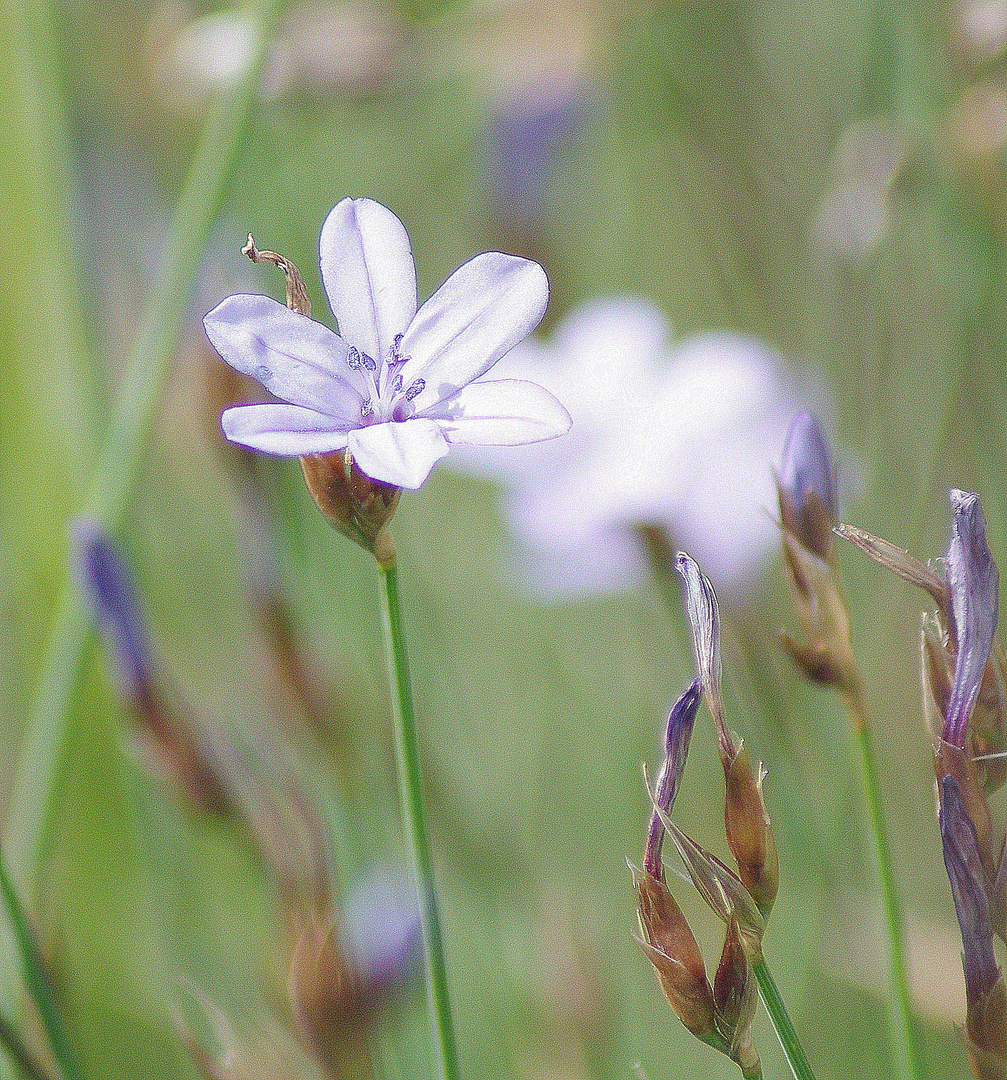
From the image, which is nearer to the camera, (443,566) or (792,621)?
(792,621)

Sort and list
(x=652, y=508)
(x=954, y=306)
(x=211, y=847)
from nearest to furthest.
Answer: (x=652, y=508) < (x=954, y=306) < (x=211, y=847)

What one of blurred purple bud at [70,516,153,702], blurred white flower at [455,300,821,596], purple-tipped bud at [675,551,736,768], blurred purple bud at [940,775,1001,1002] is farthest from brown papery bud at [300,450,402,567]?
blurred white flower at [455,300,821,596]

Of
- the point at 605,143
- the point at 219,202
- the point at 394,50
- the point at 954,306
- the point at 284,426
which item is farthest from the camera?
the point at 605,143

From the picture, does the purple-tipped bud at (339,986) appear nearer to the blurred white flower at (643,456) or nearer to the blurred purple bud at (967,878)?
the blurred purple bud at (967,878)

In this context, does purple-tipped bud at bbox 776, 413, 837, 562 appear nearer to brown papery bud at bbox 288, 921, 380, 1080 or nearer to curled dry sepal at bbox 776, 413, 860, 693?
curled dry sepal at bbox 776, 413, 860, 693

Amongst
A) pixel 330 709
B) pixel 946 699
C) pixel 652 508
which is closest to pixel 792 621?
pixel 652 508

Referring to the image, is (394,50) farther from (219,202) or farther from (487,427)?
(487,427)

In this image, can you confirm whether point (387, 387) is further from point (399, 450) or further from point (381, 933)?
point (381, 933)

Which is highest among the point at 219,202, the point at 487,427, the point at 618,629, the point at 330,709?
the point at 219,202

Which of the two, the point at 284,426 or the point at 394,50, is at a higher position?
the point at 394,50
